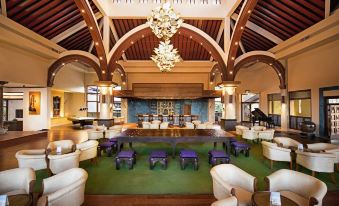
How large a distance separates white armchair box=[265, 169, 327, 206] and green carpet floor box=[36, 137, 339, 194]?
113 cm

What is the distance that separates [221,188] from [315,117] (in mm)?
10235

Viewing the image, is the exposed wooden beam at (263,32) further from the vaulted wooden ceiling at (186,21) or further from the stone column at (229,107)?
the stone column at (229,107)

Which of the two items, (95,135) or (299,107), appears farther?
(299,107)

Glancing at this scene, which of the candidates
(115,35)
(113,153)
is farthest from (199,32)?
(113,153)

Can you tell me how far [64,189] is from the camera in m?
2.37

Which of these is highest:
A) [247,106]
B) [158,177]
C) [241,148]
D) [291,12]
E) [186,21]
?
[186,21]

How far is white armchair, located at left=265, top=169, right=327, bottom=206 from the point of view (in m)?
2.55

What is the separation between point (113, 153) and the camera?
6.59 meters

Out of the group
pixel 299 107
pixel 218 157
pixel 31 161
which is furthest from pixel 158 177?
pixel 299 107

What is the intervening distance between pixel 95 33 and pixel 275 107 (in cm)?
1386

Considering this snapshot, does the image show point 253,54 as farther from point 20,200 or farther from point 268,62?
point 20,200

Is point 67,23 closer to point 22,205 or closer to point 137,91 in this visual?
point 137,91

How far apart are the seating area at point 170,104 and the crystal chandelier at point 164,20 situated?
3 centimetres

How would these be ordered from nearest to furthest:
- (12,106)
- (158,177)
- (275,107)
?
(158,177)
(275,107)
(12,106)
